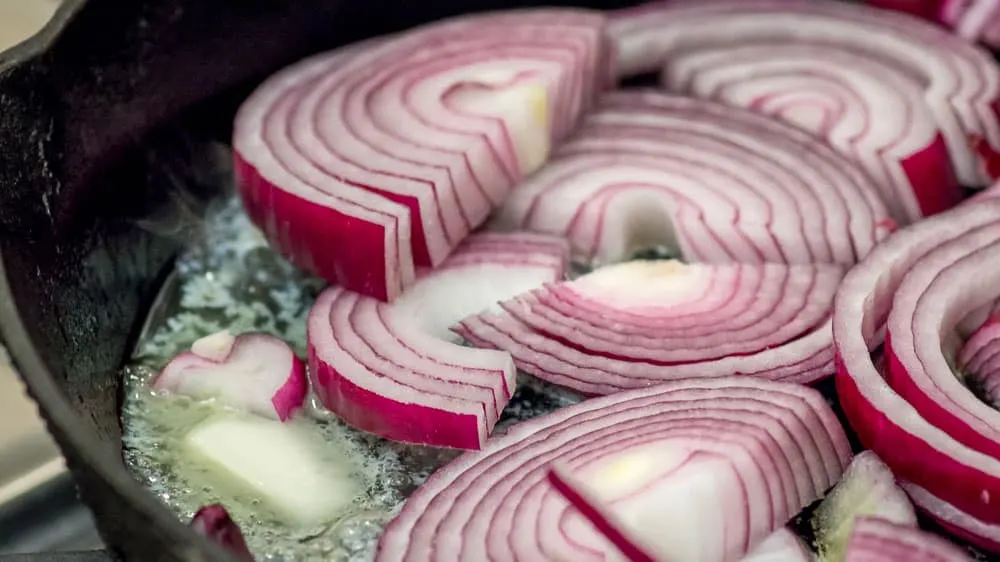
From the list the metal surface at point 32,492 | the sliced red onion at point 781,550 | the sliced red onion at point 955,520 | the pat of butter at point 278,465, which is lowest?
the metal surface at point 32,492

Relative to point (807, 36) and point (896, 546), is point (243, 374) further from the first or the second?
point (807, 36)

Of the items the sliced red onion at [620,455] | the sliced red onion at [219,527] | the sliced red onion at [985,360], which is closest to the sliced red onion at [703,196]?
the sliced red onion at [985,360]

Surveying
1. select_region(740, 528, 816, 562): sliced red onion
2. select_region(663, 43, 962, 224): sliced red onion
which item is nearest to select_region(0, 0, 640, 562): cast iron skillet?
select_region(663, 43, 962, 224): sliced red onion

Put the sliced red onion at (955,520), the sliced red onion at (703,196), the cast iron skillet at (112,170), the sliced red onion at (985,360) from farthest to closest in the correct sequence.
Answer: the sliced red onion at (703,196) < the sliced red onion at (985,360) < the sliced red onion at (955,520) < the cast iron skillet at (112,170)

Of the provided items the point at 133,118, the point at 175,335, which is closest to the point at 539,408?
the point at 175,335

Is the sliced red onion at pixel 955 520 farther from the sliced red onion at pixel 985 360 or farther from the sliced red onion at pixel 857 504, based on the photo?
the sliced red onion at pixel 985 360

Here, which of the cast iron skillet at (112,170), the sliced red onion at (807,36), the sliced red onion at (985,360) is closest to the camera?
the cast iron skillet at (112,170)
